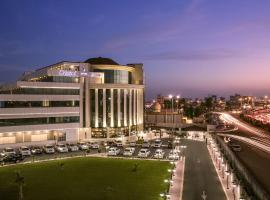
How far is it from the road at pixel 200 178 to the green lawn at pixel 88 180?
291cm

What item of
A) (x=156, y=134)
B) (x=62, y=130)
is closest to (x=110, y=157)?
(x=62, y=130)

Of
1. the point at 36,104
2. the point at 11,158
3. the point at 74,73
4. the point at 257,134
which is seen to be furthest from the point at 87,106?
the point at 257,134

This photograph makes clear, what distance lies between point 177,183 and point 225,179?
21.0 feet

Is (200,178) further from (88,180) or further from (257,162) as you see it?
(257,162)

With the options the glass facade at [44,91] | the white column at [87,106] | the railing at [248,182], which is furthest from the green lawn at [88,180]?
Answer: the white column at [87,106]

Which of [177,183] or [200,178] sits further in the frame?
[200,178]

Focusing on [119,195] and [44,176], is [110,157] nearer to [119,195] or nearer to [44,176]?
[44,176]

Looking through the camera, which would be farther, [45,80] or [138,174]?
[45,80]

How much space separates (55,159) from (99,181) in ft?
60.4

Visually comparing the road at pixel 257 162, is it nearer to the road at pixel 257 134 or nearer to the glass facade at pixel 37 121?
the road at pixel 257 134

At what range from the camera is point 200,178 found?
4553 cm

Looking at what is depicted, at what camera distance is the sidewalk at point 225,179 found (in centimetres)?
3775

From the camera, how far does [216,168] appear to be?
170 feet

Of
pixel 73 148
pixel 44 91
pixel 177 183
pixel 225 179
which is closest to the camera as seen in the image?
pixel 177 183
